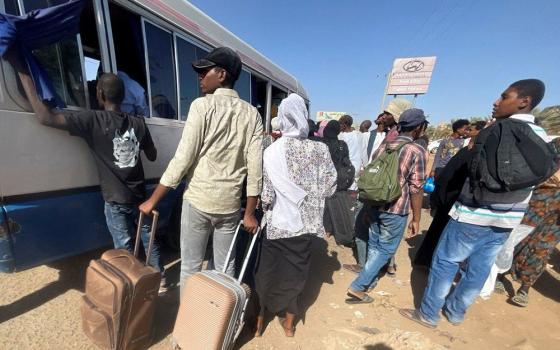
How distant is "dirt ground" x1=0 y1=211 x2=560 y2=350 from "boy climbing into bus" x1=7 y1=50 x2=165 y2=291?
784 mm

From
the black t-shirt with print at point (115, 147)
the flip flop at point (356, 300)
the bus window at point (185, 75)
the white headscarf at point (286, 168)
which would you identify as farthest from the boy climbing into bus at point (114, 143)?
the flip flop at point (356, 300)

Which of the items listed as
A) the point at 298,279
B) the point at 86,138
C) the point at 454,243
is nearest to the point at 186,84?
the point at 86,138

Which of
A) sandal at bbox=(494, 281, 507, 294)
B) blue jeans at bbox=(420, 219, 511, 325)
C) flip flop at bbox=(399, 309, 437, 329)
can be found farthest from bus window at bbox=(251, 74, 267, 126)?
sandal at bbox=(494, 281, 507, 294)

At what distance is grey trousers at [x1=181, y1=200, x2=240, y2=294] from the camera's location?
1.79 m

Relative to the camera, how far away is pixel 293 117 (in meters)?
1.75

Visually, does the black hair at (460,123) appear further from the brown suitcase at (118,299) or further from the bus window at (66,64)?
the bus window at (66,64)

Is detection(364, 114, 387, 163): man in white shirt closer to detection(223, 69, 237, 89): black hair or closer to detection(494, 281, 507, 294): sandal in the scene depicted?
detection(494, 281, 507, 294): sandal

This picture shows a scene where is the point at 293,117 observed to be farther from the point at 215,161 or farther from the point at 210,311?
the point at 210,311

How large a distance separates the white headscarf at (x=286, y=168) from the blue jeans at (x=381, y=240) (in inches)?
42.3

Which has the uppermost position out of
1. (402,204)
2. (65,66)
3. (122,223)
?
(65,66)

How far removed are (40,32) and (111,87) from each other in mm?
461

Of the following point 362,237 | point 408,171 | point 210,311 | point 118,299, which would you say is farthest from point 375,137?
point 118,299

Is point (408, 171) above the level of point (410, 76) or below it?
below

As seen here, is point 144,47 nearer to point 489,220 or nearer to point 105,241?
point 105,241
